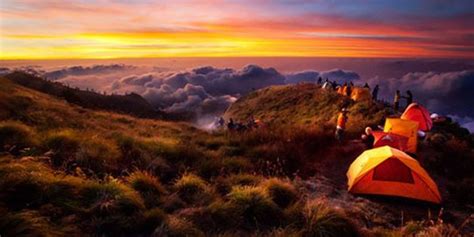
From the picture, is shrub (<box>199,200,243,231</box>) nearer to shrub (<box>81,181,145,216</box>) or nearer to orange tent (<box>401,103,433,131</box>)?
shrub (<box>81,181,145,216</box>)

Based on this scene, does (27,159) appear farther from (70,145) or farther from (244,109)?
(244,109)

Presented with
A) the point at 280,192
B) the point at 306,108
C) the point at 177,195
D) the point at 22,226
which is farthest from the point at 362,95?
the point at 22,226

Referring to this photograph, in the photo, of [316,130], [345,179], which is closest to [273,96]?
[316,130]

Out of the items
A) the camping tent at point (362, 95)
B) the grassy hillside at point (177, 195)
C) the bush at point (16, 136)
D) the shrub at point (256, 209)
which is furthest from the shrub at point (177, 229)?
the camping tent at point (362, 95)

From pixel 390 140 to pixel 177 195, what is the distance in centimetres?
1124

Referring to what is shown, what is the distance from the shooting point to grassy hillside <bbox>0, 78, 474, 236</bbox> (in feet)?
21.8

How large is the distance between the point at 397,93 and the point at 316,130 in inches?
542

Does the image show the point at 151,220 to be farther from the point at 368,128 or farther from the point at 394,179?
the point at 368,128

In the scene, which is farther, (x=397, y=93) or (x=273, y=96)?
(x=273, y=96)

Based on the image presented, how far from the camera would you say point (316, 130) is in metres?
20.0

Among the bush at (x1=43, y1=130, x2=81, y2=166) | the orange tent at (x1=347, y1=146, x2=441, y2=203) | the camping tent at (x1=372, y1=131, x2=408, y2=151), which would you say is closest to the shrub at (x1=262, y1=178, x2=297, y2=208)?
the orange tent at (x1=347, y1=146, x2=441, y2=203)

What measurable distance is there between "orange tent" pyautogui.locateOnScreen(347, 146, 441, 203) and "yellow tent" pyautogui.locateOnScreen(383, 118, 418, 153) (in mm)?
6034

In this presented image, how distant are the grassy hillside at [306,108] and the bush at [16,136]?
1585cm

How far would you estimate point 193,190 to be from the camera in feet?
29.8
